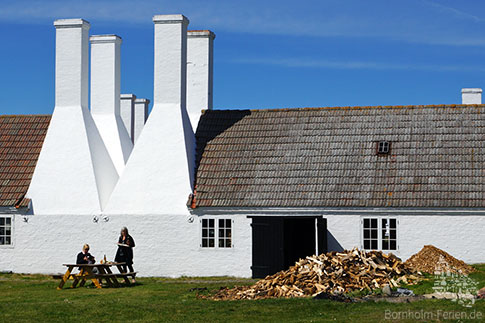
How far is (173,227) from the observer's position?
2669 cm

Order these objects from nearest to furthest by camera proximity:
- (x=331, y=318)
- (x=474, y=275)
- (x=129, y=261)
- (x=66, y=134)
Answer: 1. (x=331, y=318)
2. (x=474, y=275)
3. (x=129, y=261)
4. (x=66, y=134)

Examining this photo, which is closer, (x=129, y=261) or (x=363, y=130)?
(x=129, y=261)

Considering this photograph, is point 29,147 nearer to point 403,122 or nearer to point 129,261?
point 129,261

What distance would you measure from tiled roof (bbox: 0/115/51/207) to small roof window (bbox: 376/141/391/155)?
12.8 metres

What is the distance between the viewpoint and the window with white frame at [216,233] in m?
26.3

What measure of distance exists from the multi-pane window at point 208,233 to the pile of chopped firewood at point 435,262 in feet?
22.2

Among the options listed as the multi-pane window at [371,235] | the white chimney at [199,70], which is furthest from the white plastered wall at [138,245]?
the white chimney at [199,70]

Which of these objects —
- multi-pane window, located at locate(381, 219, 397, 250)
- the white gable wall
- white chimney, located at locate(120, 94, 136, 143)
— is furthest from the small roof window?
white chimney, located at locate(120, 94, 136, 143)

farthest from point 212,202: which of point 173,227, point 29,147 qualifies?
point 29,147

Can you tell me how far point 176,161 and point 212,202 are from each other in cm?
215

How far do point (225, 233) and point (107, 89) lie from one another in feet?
30.5

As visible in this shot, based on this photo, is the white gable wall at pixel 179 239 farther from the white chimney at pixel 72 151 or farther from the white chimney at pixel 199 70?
the white chimney at pixel 199 70

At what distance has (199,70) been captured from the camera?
32.0 m

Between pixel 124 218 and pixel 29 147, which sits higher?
pixel 29 147
